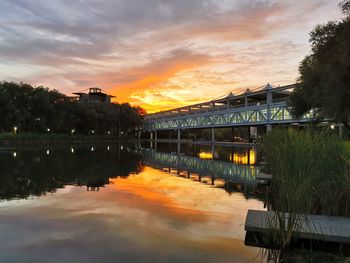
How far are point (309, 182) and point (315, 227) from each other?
97 cm

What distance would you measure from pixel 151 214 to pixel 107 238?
2.83 meters

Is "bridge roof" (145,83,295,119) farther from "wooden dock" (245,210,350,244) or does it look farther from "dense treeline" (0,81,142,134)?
"wooden dock" (245,210,350,244)

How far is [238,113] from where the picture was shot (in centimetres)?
7794

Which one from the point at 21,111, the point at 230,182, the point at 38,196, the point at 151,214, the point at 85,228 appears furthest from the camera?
the point at 21,111

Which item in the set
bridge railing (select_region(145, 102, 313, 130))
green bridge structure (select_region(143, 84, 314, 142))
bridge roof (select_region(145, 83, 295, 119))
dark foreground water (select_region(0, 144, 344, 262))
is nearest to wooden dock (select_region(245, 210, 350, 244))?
dark foreground water (select_region(0, 144, 344, 262))

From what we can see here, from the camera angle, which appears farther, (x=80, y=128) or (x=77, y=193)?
(x=80, y=128)

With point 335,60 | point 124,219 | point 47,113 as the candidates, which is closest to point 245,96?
point 47,113

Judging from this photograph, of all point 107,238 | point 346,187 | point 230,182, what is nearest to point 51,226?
point 107,238

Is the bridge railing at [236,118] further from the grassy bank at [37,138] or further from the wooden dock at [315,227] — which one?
the wooden dock at [315,227]

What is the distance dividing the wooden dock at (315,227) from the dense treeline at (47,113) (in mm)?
63727

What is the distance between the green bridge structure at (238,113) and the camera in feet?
214

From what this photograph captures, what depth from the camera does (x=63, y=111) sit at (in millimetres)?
80438

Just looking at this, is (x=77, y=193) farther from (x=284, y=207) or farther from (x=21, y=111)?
(x=21, y=111)

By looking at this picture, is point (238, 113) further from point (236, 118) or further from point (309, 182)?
point (309, 182)
